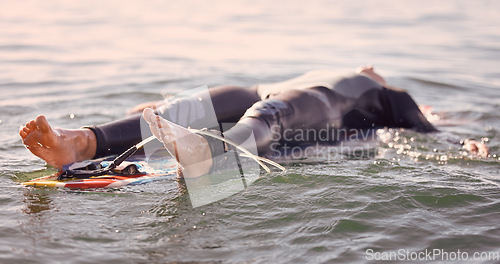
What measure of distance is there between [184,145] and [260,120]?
74cm

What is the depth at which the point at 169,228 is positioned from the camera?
2.73 metres

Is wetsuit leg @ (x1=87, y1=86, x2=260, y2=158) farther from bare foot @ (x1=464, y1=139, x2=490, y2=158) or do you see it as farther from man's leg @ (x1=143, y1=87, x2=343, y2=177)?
bare foot @ (x1=464, y1=139, x2=490, y2=158)

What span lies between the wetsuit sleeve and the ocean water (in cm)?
11

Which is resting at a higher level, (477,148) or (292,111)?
(292,111)

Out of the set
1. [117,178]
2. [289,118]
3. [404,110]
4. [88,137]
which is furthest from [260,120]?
[404,110]

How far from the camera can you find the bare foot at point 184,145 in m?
2.97

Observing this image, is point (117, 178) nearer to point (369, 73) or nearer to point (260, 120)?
point (260, 120)

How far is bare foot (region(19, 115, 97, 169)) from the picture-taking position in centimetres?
329

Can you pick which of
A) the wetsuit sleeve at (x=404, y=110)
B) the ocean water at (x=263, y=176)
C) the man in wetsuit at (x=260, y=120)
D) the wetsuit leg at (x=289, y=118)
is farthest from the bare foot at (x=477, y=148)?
the wetsuit leg at (x=289, y=118)

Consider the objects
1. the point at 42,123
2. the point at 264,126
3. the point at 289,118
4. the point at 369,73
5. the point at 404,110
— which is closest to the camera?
the point at 42,123

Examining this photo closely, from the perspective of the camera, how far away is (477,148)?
4.61m

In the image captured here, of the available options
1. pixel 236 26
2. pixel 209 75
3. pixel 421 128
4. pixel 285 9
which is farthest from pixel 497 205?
pixel 285 9

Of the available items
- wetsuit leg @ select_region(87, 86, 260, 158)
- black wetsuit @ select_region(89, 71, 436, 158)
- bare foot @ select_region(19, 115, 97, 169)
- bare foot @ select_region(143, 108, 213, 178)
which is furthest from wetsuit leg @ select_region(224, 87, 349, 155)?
bare foot @ select_region(19, 115, 97, 169)

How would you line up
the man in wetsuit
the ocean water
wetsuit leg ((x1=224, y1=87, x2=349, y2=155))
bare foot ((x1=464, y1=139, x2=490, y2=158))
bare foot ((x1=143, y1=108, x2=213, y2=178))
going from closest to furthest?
the ocean water, bare foot ((x1=143, y1=108, x2=213, y2=178)), the man in wetsuit, wetsuit leg ((x1=224, y1=87, x2=349, y2=155)), bare foot ((x1=464, y1=139, x2=490, y2=158))
